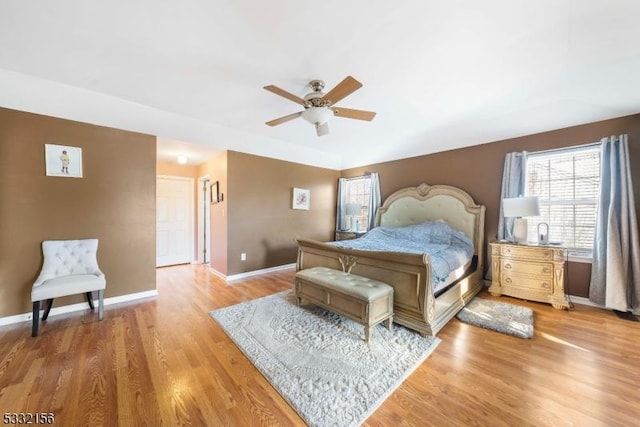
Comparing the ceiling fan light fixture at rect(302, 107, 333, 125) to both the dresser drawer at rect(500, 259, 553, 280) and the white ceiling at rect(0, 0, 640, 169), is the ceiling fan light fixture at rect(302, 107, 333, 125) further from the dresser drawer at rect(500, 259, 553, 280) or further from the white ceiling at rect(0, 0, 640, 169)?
the dresser drawer at rect(500, 259, 553, 280)

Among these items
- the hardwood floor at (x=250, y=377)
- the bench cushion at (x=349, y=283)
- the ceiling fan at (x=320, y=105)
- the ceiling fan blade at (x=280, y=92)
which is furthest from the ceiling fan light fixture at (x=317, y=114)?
the hardwood floor at (x=250, y=377)

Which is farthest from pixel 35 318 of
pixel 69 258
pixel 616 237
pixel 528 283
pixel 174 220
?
pixel 616 237

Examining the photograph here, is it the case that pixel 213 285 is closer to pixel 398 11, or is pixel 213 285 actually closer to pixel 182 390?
pixel 182 390

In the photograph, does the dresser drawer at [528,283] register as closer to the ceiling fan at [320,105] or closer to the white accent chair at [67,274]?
the ceiling fan at [320,105]

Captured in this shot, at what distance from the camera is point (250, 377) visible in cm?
176

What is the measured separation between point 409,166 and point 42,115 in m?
5.49

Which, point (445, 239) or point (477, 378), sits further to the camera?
point (445, 239)

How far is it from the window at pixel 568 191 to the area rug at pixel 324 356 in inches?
108

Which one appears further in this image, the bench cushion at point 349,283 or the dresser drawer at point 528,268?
the dresser drawer at point 528,268

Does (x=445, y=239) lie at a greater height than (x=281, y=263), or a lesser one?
greater

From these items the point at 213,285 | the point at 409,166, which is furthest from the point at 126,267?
the point at 409,166

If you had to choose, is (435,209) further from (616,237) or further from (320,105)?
(320,105)

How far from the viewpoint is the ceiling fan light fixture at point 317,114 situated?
98.2 inches

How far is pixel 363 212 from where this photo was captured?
582cm
